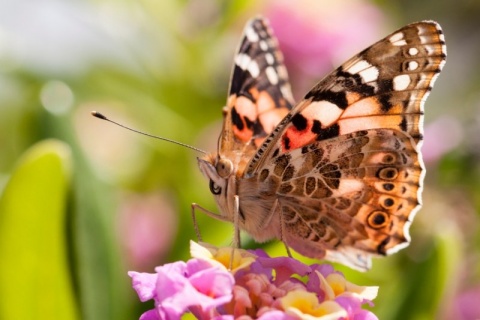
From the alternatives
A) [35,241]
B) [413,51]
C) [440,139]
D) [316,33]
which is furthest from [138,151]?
[413,51]

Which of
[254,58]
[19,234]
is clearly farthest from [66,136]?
[254,58]

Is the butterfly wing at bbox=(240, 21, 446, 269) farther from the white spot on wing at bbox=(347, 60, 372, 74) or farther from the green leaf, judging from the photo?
the green leaf

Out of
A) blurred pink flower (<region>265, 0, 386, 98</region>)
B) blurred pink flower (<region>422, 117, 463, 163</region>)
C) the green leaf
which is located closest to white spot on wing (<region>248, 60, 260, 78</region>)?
the green leaf

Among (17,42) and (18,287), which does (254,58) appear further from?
(17,42)

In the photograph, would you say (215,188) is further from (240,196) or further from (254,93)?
(254,93)

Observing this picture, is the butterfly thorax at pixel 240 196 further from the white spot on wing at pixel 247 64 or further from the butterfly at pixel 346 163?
the white spot on wing at pixel 247 64

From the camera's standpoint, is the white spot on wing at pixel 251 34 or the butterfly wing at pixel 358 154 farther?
the white spot on wing at pixel 251 34

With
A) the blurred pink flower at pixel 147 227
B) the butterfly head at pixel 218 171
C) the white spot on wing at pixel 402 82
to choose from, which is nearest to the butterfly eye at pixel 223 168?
the butterfly head at pixel 218 171
